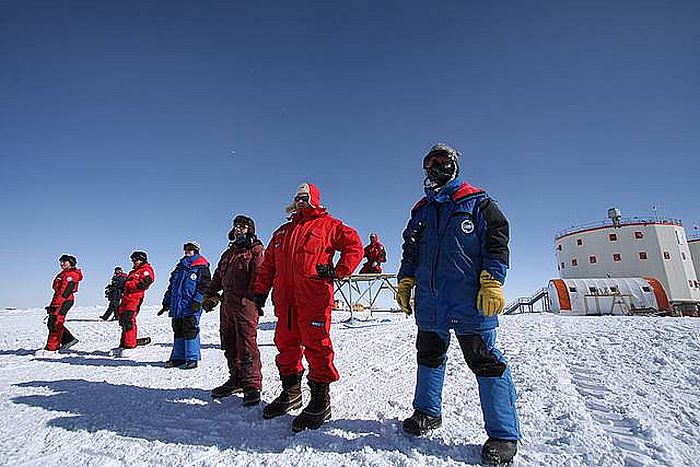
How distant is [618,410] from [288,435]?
2765mm

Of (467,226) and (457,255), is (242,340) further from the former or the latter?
(467,226)

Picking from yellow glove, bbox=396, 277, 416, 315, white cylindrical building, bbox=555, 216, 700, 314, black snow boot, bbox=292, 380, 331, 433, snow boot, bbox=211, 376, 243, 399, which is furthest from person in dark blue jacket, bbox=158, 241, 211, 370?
white cylindrical building, bbox=555, 216, 700, 314

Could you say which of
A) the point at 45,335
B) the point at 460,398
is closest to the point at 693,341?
the point at 460,398

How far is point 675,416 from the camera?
2838 mm

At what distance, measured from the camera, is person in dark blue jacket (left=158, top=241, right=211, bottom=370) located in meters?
5.84

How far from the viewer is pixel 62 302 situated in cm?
738

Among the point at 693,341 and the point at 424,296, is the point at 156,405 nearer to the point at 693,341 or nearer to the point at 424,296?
the point at 424,296

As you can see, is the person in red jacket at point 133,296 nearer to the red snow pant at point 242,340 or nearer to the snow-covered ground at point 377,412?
the snow-covered ground at point 377,412

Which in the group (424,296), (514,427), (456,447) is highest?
(424,296)

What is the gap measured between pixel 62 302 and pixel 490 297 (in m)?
8.60

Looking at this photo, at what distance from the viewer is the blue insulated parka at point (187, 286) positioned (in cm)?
604

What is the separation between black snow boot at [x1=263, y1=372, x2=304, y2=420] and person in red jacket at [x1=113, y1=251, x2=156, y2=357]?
5.20 metres

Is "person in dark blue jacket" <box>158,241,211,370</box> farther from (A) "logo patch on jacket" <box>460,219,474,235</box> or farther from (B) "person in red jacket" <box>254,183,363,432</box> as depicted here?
(A) "logo patch on jacket" <box>460,219,474,235</box>

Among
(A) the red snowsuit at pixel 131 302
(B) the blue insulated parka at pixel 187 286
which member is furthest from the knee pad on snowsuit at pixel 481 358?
(A) the red snowsuit at pixel 131 302
